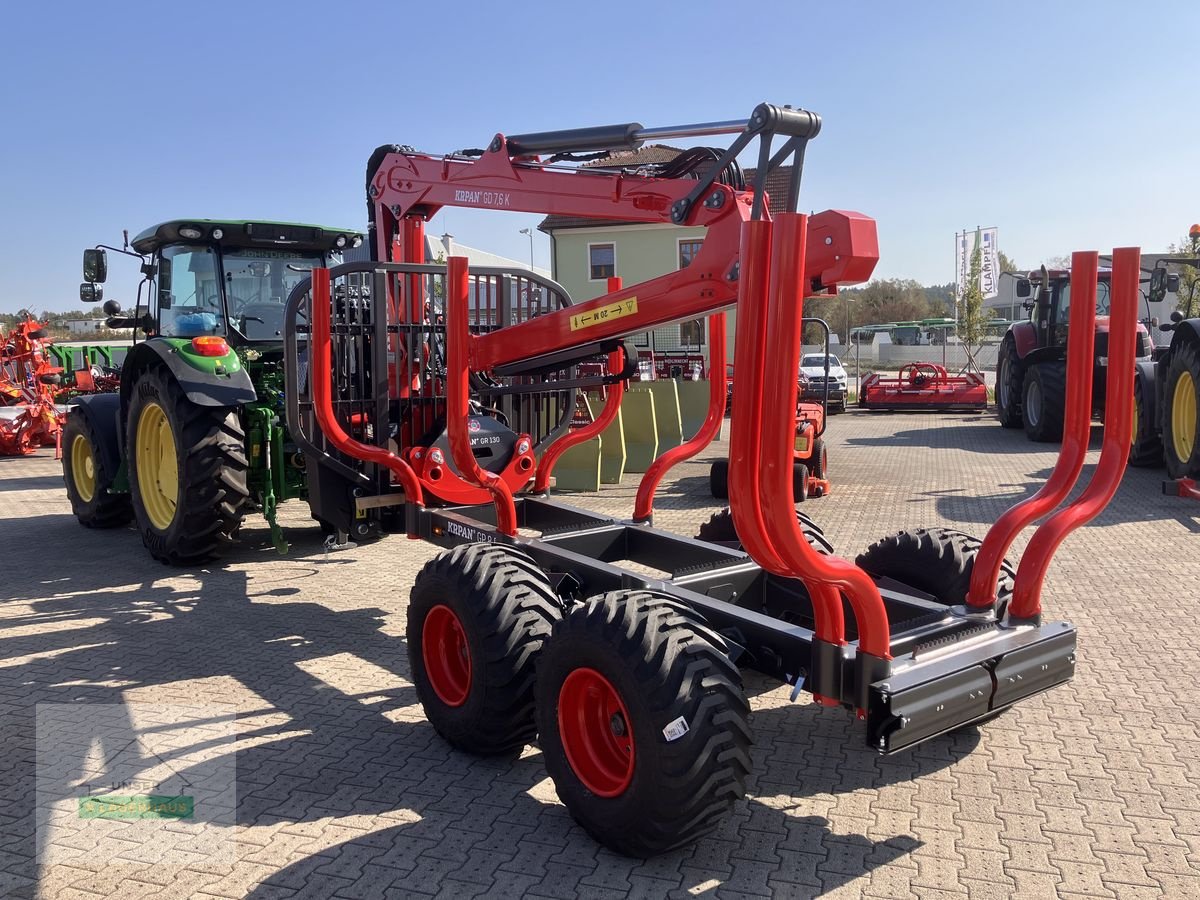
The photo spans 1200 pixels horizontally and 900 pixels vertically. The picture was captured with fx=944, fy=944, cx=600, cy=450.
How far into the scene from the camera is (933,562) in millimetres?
A: 4109

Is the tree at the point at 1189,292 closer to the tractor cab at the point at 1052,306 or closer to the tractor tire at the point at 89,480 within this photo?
the tractor cab at the point at 1052,306

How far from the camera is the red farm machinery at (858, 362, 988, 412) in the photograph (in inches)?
781

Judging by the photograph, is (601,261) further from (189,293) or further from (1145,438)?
(189,293)

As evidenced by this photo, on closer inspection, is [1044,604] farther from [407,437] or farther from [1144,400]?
[1144,400]

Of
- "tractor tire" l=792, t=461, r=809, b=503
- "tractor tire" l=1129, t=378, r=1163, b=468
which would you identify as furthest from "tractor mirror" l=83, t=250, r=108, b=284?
"tractor tire" l=1129, t=378, r=1163, b=468

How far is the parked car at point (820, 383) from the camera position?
1937 cm

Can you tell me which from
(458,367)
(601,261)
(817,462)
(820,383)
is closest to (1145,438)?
(817,462)

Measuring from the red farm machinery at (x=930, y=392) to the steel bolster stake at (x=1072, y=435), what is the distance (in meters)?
17.3

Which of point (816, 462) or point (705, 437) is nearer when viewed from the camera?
point (705, 437)

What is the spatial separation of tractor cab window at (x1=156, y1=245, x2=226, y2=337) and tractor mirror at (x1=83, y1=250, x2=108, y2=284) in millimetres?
596

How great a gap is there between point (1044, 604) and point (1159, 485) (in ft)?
18.8

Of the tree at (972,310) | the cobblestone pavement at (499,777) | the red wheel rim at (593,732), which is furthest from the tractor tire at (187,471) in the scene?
the tree at (972,310)

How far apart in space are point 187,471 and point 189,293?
1.93 metres

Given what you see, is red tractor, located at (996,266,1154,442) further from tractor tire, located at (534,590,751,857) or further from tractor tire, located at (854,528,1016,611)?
tractor tire, located at (534,590,751,857)
